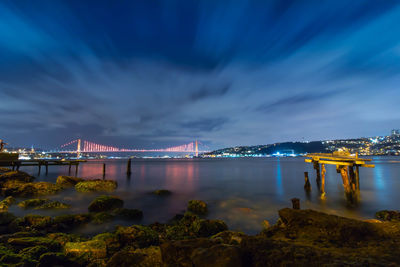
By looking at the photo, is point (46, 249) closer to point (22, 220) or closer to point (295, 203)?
point (22, 220)

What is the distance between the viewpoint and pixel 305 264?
121 inches

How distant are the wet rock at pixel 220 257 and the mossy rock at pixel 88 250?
3.45 meters

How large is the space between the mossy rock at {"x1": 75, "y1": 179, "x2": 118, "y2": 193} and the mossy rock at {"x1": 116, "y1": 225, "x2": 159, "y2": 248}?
1328 cm

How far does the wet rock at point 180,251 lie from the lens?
3612 mm

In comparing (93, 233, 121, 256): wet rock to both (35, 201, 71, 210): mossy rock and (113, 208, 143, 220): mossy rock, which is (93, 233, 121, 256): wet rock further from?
(35, 201, 71, 210): mossy rock

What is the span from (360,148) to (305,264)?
558ft

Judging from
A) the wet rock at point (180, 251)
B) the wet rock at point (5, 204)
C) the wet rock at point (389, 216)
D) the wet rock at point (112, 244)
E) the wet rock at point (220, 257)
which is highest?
the wet rock at point (220, 257)

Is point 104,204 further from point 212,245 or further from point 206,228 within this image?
point 212,245

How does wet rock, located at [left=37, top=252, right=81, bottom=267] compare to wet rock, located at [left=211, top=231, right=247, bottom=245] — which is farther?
wet rock, located at [left=211, top=231, right=247, bottom=245]

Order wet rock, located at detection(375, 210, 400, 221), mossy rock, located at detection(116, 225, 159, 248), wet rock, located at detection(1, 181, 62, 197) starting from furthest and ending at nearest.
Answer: wet rock, located at detection(1, 181, 62, 197) → wet rock, located at detection(375, 210, 400, 221) → mossy rock, located at detection(116, 225, 159, 248)

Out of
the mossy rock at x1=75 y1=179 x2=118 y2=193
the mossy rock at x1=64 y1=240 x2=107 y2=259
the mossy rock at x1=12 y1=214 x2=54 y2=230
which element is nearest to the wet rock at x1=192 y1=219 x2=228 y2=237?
the mossy rock at x1=64 y1=240 x2=107 y2=259

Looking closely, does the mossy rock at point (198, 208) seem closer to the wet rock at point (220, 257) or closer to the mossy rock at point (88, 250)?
the mossy rock at point (88, 250)

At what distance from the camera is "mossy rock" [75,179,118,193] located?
56.8ft

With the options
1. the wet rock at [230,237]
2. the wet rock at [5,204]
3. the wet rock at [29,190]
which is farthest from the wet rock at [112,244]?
the wet rock at [29,190]
